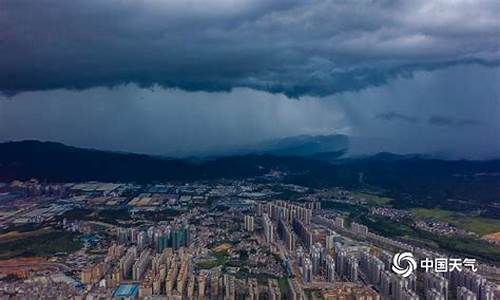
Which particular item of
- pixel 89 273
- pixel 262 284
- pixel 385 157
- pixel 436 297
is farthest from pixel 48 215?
pixel 385 157

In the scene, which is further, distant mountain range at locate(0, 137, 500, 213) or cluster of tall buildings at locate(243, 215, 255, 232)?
distant mountain range at locate(0, 137, 500, 213)

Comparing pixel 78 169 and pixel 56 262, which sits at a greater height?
pixel 78 169

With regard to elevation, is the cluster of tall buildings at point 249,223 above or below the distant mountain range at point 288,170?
below

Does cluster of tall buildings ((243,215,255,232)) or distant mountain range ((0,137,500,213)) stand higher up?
distant mountain range ((0,137,500,213))

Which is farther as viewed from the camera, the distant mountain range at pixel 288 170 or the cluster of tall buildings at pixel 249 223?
the distant mountain range at pixel 288 170

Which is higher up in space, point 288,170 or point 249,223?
point 288,170

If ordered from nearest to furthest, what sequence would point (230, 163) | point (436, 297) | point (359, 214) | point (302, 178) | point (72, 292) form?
point (436, 297)
point (72, 292)
point (359, 214)
point (302, 178)
point (230, 163)

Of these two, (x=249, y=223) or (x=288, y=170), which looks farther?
(x=288, y=170)

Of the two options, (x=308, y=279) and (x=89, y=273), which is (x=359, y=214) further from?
(x=89, y=273)
